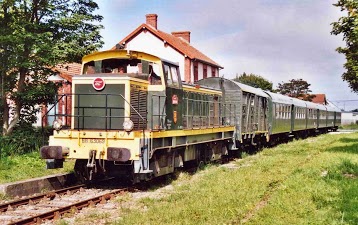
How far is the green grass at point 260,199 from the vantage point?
737cm

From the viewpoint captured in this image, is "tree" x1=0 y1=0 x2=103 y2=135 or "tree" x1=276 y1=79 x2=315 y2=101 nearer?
"tree" x1=0 y1=0 x2=103 y2=135

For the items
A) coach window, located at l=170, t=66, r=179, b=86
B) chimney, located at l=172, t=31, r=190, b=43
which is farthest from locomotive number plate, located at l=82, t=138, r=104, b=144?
chimney, located at l=172, t=31, r=190, b=43

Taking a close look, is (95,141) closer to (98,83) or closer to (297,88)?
(98,83)

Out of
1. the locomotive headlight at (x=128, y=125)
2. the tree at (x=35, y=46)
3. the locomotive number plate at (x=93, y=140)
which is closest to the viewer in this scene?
the locomotive headlight at (x=128, y=125)

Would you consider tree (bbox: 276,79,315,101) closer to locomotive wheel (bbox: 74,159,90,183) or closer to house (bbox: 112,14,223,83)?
house (bbox: 112,14,223,83)

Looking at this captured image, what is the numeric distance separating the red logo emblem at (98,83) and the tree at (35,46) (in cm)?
449

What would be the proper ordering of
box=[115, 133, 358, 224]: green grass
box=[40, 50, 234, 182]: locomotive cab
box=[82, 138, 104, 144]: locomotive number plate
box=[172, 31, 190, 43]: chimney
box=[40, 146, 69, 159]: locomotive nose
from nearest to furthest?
box=[115, 133, 358, 224]: green grass, box=[40, 50, 234, 182]: locomotive cab, box=[82, 138, 104, 144]: locomotive number plate, box=[40, 146, 69, 159]: locomotive nose, box=[172, 31, 190, 43]: chimney

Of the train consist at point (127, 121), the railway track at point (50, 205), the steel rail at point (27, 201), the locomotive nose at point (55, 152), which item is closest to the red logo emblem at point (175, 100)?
the train consist at point (127, 121)

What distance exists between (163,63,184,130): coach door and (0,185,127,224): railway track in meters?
2.33

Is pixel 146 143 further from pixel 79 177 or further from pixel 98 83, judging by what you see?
pixel 79 177

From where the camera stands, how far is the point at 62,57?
14.9m

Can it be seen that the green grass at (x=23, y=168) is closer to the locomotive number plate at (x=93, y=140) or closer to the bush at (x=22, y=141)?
the bush at (x=22, y=141)

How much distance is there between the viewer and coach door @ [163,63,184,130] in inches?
456

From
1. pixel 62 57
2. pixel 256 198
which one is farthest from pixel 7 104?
pixel 256 198
